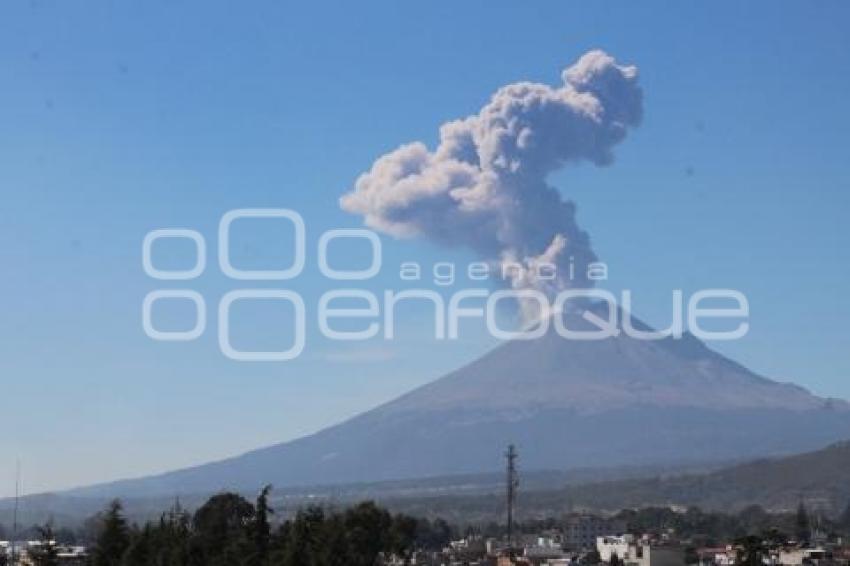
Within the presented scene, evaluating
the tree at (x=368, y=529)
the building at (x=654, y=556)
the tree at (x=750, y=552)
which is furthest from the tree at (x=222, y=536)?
the building at (x=654, y=556)

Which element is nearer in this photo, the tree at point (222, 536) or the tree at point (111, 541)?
the tree at point (222, 536)

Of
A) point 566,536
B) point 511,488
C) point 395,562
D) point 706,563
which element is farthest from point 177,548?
point 566,536

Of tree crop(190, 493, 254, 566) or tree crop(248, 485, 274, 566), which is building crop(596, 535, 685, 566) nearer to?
tree crop(190, 493, 254, 566)

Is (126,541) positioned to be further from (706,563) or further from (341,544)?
(706,563)

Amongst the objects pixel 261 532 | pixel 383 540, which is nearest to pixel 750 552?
pixel 383 540

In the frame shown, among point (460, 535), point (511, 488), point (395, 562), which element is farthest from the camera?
point (460, 535)

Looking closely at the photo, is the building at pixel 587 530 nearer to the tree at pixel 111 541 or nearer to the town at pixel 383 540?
the town at pixel 383 540

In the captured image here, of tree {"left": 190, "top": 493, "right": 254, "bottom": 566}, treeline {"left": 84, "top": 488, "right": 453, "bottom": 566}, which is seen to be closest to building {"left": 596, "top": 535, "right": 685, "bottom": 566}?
treeline {"left": 84, "top": 488, "right": 453, "bottom": 566}

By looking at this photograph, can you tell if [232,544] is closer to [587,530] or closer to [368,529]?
[368,529]
